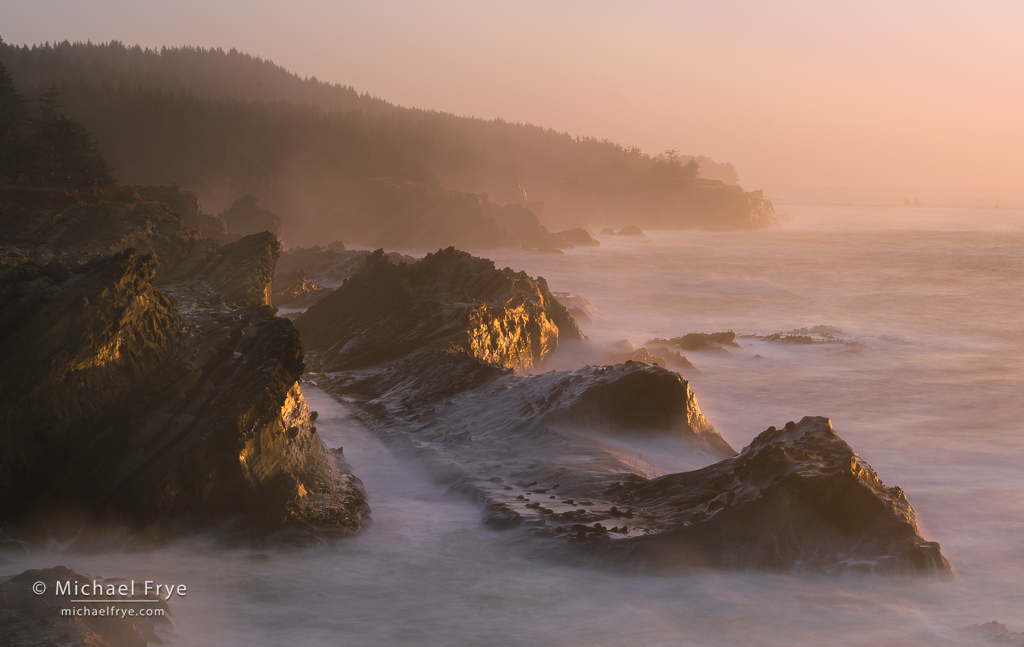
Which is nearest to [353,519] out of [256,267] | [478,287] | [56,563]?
[56,563]

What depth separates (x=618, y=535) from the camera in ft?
30.6

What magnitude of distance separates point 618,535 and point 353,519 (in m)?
3.68

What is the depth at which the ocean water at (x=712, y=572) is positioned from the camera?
7.88 meters

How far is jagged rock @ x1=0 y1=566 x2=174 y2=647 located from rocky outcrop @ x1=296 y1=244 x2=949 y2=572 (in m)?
4.60

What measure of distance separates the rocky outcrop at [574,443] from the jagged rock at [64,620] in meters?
4.60

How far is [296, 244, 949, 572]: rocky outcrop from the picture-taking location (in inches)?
365

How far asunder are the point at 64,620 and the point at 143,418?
4.01 meters

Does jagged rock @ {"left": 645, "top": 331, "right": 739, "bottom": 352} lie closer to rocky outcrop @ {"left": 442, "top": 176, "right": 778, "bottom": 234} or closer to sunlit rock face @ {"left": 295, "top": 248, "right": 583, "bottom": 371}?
sunlit rock face @ {"left": 295, "top": 248, "right": 583, "bottom": 371}

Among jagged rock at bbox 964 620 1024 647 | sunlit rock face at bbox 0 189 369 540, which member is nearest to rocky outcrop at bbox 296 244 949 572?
jagged rock at bbox 964 620 1024 647

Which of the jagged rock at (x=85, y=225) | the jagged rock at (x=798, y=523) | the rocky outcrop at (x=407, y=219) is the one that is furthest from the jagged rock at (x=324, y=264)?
the rocky outcrop at (x=407, y=219)

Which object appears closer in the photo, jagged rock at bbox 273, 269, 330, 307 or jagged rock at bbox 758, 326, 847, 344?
jagged rock at bbox 273, 269, 330, 307

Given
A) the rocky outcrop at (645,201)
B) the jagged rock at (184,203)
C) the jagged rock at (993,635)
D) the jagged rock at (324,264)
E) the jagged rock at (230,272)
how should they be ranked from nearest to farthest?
the jagged rock at (993,635), the jagged rock at (230,272), the jagged rock at (324,264), the jagged rock at (184,203), the rocky outcrop at (645,201)

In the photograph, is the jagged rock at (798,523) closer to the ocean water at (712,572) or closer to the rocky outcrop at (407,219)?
the ocean water at (712,572)

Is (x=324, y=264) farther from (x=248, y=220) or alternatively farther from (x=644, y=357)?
(x=644, y=357)
